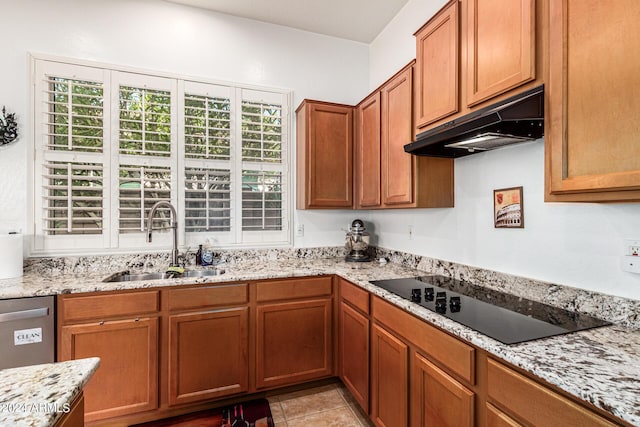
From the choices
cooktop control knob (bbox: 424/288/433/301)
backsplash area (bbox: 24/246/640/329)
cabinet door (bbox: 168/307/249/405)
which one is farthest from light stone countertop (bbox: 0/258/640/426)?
cabinet door (bbox: 168/307/249/405)

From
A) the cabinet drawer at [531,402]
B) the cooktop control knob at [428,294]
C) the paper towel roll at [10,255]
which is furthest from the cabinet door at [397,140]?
the paper towel roll at [10,255]

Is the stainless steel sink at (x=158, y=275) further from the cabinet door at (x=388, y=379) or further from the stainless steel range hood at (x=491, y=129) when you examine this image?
the stainless steel range hood at (x=491, y=129)

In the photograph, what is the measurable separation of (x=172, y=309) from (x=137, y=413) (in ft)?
2.22

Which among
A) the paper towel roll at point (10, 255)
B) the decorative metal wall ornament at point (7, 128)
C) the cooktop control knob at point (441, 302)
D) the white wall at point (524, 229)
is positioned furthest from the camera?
the decorative metal wall ornament at point (7, 128)

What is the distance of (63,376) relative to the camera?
77 centimetres

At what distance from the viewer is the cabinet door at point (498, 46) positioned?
124cm

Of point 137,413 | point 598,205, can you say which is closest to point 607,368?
point 598,205

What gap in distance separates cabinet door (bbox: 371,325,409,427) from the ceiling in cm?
260

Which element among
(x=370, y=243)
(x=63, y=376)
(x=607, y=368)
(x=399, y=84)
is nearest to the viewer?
(x=63, y=376)

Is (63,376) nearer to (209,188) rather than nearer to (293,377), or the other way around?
(293,377)

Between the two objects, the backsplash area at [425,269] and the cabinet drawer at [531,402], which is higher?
the backsplash area at [425,269]

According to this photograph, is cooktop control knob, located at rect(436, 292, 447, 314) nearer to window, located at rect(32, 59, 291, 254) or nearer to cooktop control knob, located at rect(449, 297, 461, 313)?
cooktop control knob, located at rect(449, 297, 461, 313)

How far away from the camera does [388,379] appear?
1.69 metres

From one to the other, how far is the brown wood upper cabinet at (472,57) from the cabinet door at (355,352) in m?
1.32
